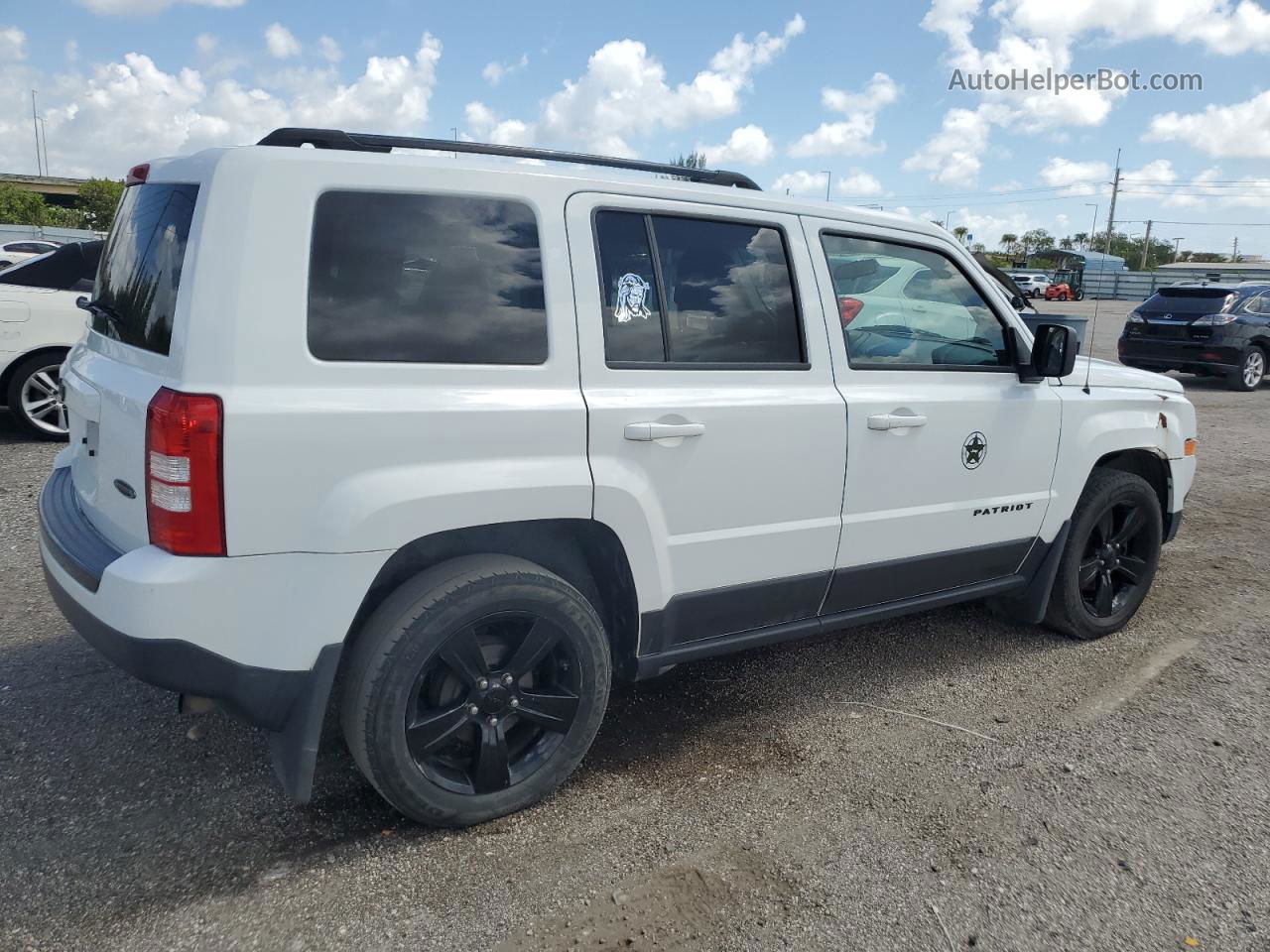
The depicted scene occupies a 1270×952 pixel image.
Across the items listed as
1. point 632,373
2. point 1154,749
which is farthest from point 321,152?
point 1154,749

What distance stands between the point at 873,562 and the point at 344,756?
6.42 ft

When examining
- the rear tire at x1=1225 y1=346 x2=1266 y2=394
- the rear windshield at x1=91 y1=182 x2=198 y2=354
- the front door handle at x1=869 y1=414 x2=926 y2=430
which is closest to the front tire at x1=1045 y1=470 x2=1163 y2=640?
the front door handle at x1=869 y1=414 x2=926 y2=430

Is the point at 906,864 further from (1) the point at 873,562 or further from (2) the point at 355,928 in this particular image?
(2) the point at 355,928

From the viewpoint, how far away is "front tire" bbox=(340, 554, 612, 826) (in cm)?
258

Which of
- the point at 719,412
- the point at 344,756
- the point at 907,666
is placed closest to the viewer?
the point at 719,412

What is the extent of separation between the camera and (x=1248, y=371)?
1465 centimetres

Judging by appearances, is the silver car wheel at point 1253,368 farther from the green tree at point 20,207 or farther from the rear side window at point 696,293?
the green tree at point 20,207

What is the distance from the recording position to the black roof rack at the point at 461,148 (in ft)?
9.05

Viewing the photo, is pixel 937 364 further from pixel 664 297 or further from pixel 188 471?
pixel 188 471

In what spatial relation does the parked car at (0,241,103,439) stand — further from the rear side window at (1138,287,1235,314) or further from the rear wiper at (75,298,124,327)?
the rear side window at (1138,287,1235,314)

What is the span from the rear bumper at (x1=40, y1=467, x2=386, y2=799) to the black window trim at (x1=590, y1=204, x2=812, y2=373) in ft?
3.30

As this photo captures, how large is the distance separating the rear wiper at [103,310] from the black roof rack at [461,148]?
0.69 meters

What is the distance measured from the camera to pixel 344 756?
10.6ft

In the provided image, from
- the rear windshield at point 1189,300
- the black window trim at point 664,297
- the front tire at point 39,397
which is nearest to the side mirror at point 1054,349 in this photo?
the black window trim at point 664,297
